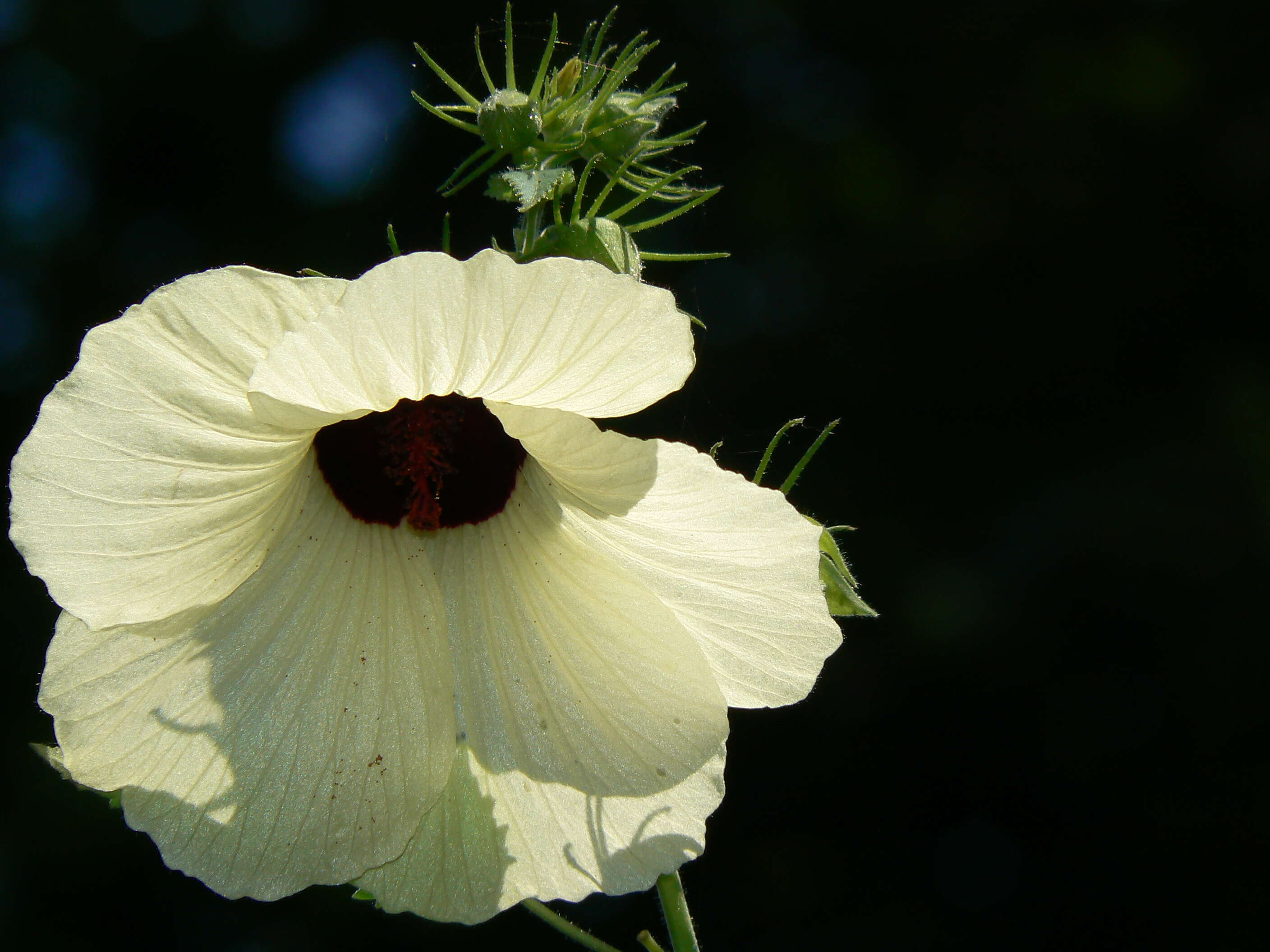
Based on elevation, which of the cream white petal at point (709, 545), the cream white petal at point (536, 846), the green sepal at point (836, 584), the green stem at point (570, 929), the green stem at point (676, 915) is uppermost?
the cream white petal at point (709, 545)

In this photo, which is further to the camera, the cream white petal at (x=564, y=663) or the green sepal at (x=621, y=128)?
the green sepal at (x=621, y=128)

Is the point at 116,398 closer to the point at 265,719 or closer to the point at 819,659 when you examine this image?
the point at 265,719

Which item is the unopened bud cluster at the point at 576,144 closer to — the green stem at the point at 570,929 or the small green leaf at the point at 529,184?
the small green leaf at the point at 529,184

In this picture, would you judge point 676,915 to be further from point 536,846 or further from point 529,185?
point 529,185

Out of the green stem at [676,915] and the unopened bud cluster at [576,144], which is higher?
the unopened bud cluster at [576,144]

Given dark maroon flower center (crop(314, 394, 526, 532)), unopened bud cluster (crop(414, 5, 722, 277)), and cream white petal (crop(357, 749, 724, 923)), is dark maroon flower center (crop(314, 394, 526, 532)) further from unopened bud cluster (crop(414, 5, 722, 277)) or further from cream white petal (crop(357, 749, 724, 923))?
cream white petal (crop(357, 749, 724, 923))

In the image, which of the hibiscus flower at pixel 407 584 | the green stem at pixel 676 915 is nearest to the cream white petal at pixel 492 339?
the hibiscus flower at pixel 407 584
